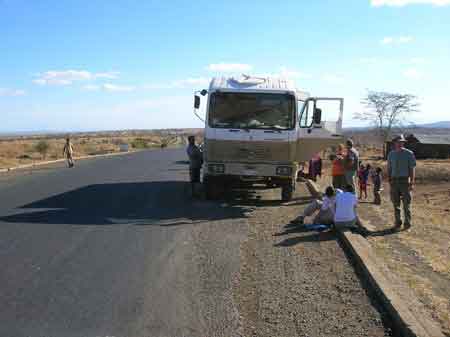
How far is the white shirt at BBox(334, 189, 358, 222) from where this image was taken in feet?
30.9

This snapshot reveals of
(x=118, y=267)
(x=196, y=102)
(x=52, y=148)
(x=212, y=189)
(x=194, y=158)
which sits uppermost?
(x=196, y=102)

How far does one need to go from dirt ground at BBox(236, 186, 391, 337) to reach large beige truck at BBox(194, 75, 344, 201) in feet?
10.8

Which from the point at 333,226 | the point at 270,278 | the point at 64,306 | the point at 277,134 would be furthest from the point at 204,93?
the point at 64,306

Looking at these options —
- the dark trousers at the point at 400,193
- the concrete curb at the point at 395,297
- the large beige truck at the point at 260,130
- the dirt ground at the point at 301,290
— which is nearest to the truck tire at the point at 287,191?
the large beige truck at the point at 260,130

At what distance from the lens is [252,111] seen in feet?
40.9

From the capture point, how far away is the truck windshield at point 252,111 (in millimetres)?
12445

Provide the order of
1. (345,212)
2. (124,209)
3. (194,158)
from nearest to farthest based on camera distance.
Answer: (345,212), (124,209), (194,158)

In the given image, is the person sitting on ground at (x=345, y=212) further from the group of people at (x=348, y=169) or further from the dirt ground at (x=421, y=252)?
the group of people at (x=348, y=169)

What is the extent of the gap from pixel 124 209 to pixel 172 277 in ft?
19.0

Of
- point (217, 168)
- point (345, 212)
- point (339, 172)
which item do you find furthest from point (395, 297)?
point (339, 172)

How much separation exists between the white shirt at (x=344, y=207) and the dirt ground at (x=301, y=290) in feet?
1.21

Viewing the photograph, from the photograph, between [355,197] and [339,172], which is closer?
[355,197]

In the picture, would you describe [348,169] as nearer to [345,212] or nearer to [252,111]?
[252,111]

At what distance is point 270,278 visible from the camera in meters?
6.56
